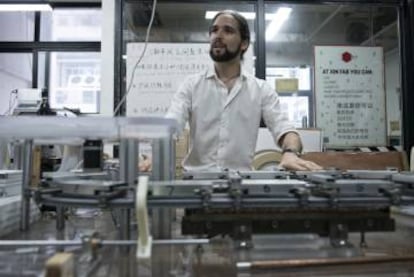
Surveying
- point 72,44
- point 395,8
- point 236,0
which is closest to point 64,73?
point 72,44

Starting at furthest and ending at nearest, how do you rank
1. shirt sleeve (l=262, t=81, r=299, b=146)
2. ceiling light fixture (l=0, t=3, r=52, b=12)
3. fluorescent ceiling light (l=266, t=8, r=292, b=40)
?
fluorescent ceiling light (l=266, t=8, r=292, b=40) → ceiling light fixture (l=0, t=3, r=52, b=12) → shirt sleeve (l=262, t=81, r=299, b=146)

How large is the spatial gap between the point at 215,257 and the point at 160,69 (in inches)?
119

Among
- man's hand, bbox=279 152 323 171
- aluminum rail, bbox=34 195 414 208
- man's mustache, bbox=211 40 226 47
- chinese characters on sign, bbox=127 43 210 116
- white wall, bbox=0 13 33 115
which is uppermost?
white wall, bbox=0 13 33 115

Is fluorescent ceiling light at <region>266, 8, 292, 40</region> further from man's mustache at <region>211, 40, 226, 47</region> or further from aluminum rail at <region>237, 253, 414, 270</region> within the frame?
aluminum rail at <region>237, 253, 414, 270</region>

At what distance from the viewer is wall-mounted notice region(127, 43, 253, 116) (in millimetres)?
3574

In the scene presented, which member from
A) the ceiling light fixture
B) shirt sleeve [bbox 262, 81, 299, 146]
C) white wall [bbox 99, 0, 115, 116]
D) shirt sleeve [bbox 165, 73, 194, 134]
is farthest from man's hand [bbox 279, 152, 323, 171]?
the ceiling light fixture

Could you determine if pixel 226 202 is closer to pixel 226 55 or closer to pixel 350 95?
pixel 226 55

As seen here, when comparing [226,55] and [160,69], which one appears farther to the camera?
[160,69]

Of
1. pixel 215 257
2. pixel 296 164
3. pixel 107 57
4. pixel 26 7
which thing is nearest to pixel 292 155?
pixel 296 164

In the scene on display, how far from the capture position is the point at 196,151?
1.90 m

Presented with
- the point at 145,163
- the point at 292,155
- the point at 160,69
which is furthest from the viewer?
the point at 160,69

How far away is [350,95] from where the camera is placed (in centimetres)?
382

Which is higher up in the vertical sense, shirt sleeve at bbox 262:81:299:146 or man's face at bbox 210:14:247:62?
man's face at bbox 210:14:247:62

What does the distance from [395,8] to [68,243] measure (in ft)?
13.9
